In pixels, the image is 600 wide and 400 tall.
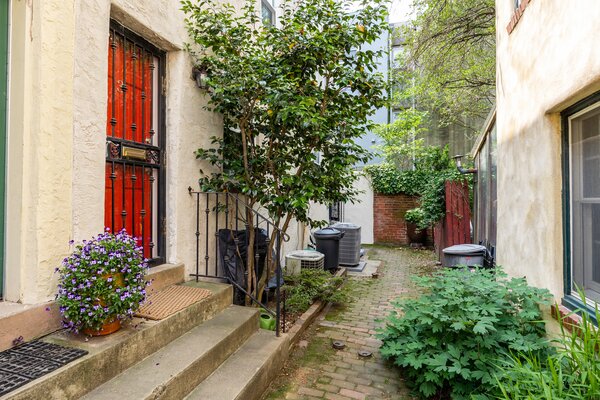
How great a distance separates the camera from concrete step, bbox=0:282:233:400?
1.76m

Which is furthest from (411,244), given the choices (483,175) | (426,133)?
(426,133)

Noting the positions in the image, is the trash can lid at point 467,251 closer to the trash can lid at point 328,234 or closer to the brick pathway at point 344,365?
the brick pathway at point 344,365

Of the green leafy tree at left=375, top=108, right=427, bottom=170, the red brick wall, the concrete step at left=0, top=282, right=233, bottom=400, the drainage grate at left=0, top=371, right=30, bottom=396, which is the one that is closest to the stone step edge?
the concrete step at left=0, top=282, right=233, bottom=400

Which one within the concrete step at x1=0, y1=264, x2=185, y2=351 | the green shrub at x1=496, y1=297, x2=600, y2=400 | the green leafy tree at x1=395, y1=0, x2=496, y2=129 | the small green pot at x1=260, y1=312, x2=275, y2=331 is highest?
the green leafy tree at x1=395, y1=0, x2=496, y2=129

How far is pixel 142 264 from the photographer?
2551 mm

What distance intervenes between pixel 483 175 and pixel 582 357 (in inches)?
213

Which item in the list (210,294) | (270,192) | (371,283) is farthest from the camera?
(371,283)

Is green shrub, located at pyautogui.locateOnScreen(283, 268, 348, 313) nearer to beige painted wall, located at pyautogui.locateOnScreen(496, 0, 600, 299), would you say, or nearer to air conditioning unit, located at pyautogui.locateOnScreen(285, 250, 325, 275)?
air conditioning unit, located at pyautogui.locateOnScreen(285, 250, 325, 275)

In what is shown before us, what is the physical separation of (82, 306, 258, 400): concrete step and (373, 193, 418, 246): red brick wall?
943 centimetres

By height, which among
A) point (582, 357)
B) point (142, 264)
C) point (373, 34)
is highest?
point (373, 34)

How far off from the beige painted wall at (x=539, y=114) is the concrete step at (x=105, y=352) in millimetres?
3027

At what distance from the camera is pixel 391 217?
12039 millimetres

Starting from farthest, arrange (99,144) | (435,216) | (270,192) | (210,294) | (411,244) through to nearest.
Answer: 1. (411,244)
2. (435,216)
3. (270,192)
4. (210,294)
5. (99,144)

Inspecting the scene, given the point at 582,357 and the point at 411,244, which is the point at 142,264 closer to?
the point at 582,357
